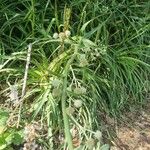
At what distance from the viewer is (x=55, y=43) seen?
3619mm

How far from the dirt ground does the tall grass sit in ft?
0.34

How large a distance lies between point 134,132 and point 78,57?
788 mm

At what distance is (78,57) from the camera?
3.06 meters

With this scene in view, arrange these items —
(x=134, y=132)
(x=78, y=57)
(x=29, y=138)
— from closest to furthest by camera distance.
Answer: (x=29, y=138), (x=78, y=57), (x=134, y=132)

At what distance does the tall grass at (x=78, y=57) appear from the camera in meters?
3.20

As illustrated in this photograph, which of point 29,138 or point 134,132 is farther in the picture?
point 134,132

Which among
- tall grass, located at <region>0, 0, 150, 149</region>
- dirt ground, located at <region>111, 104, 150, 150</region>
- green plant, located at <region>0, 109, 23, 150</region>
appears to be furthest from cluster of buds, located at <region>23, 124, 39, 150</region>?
dirt ground, located at <region>111, 104, 150, 150</region>

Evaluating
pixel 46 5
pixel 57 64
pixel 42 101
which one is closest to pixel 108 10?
pixel 46 5

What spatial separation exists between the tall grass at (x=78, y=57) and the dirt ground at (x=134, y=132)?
10 cm

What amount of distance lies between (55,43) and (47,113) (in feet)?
2.26

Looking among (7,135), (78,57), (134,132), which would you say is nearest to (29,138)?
(7,135)

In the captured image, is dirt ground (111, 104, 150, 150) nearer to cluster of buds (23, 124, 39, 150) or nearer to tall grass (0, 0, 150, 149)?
tall grass (0, 0, 150, 149)

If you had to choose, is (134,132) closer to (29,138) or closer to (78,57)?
(78,57)

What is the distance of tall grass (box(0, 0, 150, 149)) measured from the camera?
3.20 meters
